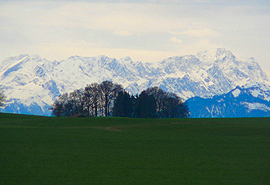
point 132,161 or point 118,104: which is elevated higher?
point 118,104

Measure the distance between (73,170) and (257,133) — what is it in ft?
112

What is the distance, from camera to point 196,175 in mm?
25094

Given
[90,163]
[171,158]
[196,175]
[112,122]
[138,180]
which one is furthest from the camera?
[112,122]

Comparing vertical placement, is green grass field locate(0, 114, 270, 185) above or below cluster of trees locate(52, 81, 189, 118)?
below

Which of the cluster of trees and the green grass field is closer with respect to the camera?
the green grass field

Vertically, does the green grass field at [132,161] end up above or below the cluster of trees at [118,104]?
below

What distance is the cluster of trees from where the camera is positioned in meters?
110

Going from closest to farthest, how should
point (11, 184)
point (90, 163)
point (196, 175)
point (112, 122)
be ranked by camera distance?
point (11, 184) → point (196, 175) → point (90, 163) → point (112, 122)

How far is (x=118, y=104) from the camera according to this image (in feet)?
356

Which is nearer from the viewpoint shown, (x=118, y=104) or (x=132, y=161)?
(x=132, y=161)

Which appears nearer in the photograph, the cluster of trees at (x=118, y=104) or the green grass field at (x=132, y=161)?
the green grass field at (x=132, y=161)

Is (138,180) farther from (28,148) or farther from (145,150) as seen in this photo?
(28,148)

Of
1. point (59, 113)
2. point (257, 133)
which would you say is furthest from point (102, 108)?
point (257, 133)

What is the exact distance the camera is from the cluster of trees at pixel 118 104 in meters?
110
